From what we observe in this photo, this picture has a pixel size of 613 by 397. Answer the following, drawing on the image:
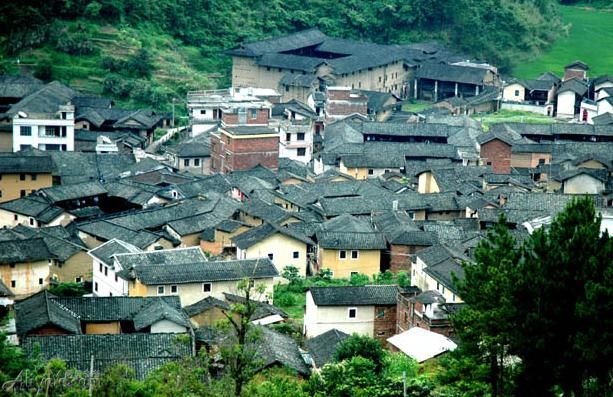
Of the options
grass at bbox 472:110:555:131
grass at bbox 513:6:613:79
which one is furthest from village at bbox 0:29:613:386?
grass at bbox 513:6:613:79

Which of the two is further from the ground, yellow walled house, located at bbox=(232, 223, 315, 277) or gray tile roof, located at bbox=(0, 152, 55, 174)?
gray tile roof, located at bbox=(0, 152, 55, 174)

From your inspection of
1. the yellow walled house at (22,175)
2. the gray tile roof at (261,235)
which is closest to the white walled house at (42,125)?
the yellow walled house at (22,175)

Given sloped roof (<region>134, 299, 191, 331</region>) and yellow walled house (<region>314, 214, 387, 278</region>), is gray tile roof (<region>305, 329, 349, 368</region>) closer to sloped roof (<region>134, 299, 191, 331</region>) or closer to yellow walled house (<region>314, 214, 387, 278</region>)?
sloped roof (<region>134, 299, 191, 331</region>)

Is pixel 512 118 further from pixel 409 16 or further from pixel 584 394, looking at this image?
pixel 584 394

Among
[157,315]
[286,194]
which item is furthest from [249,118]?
[157,315]

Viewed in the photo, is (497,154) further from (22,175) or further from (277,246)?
(22,175)

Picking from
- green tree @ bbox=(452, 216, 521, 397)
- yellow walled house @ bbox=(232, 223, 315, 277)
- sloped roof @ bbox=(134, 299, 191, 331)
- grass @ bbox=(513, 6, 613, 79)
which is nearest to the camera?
green tree @ bbox=(452, 216, 521, 397)

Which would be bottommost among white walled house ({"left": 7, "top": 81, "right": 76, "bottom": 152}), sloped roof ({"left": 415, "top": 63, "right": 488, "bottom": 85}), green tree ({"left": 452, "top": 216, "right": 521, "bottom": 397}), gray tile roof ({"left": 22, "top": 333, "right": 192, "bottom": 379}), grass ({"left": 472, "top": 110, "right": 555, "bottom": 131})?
gray tile roof ({"left": 22, "top": 333, "right": 192, "bottom": 379})
